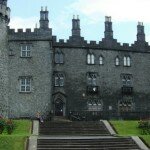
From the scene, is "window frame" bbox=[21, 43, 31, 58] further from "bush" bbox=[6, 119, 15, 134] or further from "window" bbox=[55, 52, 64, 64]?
"bush" bbox=[6, 119, 15, 134]

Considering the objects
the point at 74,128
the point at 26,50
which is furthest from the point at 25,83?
the point at 74,128

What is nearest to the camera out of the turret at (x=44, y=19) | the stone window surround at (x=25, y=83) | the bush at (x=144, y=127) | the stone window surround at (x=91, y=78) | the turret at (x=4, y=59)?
the bush at (x=144, y=127)

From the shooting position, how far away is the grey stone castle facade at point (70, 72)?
55.2 m

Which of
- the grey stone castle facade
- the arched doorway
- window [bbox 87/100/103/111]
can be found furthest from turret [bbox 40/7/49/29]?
window [bbox 87/100/103/111]

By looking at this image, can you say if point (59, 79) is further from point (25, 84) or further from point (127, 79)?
point (127, 79)

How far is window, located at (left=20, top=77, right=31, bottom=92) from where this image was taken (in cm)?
5578

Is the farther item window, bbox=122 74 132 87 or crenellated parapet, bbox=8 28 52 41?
window, bbox=122 74 132 87

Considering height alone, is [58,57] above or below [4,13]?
below

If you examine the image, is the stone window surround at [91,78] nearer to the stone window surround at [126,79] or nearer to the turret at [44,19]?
the stone window surround at [126,79]

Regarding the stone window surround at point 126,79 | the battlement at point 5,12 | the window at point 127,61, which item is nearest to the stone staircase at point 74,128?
the battlement at point 5,12

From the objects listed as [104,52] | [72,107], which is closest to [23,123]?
[72,107]

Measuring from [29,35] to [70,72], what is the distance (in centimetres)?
751

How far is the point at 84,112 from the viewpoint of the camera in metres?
56.2

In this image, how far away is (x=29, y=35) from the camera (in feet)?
187
